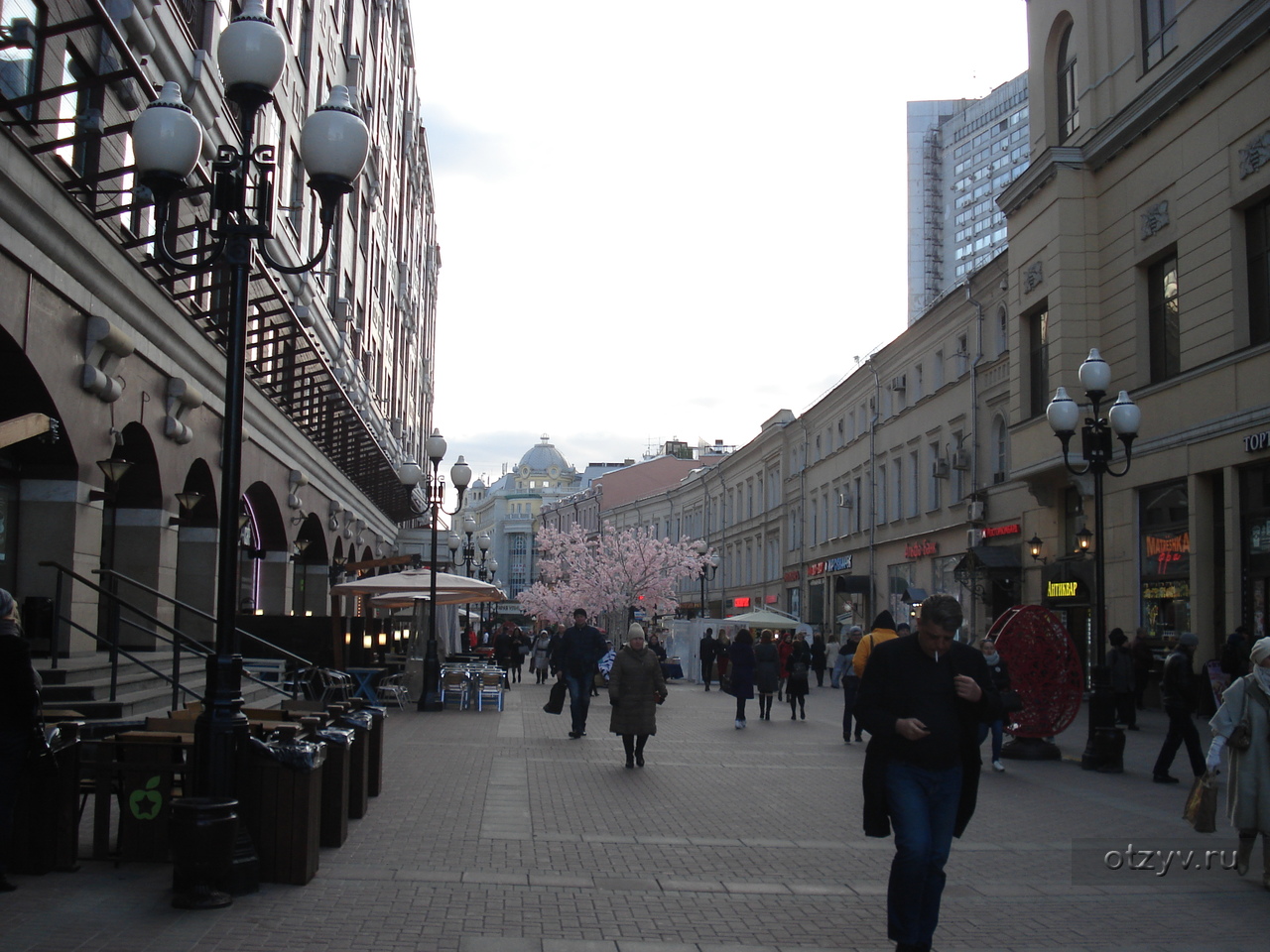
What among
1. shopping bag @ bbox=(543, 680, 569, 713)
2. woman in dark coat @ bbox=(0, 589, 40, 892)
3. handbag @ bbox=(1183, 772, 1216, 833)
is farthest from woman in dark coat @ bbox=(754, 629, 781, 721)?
woman in dark coat @ bbox=(0, 589, 40, 892)

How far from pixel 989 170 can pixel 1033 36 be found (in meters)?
91.3

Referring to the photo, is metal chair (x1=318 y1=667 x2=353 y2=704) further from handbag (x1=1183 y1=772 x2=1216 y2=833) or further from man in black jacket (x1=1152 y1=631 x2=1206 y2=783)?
handbag (x1=1183 y1=772 x2=1216 y2=833)

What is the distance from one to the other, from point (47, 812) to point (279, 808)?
1409 mm

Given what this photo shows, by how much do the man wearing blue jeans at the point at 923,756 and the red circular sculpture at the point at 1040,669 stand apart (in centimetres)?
987

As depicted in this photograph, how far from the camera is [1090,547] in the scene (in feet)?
80.0

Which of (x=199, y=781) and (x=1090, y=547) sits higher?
(x=1090, y=547)

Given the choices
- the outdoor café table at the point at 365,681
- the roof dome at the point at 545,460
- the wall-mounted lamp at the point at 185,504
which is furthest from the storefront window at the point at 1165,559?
the roof dome at the point at 545,460

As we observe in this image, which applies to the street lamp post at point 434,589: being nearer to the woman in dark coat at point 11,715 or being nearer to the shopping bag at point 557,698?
the shopping bag at point 557,698

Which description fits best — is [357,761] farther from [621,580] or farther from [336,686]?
[621,580]

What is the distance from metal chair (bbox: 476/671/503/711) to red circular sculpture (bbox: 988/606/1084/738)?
10.5 metres

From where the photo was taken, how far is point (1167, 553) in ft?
71.4

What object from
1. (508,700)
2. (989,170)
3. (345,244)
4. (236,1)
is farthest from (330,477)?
(989,170)

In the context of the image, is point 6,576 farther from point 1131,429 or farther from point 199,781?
point 1131,429

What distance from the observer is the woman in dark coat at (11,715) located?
6.82 meters
